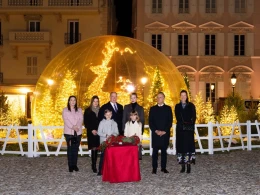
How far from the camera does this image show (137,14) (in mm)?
37156

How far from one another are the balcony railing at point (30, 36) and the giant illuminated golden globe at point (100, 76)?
20061mm

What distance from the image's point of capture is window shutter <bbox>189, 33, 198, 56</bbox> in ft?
121

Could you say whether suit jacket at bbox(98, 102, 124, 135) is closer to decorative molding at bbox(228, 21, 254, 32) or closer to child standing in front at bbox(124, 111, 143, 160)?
child standing in front at bbox(124, 111, 143, 160)

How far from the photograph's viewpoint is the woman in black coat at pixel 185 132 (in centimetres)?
1234

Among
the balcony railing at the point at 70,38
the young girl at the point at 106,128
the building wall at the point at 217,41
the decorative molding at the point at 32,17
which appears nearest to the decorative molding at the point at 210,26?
the building wall at the point at 217,41

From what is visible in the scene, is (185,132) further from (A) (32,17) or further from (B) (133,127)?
(A) (32,17)

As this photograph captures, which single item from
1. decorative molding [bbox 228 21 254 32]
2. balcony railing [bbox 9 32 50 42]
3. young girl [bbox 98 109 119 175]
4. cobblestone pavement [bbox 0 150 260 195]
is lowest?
cobblestone pavement [bbox 0 150 260 195]

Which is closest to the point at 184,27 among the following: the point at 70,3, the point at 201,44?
the point at 201,44

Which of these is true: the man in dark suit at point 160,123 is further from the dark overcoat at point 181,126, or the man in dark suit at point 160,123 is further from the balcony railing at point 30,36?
the balcony railing at point 30,36

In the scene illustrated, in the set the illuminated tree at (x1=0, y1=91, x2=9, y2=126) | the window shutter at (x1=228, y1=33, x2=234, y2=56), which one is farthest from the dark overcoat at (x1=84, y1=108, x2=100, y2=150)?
the window shutter at (x1=228, y1=33, x2=234, y2=56)

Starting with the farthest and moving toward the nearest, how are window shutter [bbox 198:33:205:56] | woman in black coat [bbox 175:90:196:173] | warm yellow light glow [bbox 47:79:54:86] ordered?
1. window shutter [bbox 198:33:205:56]
2. warm yellow light glow [bbox 47:79:54:86]
3. woman in black coat [bbox 175:90:196:173]

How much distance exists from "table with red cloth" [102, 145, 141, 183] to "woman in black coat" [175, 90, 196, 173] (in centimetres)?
175

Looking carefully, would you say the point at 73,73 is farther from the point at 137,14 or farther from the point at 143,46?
the point at 137,14

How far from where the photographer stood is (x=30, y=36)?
38.2m
